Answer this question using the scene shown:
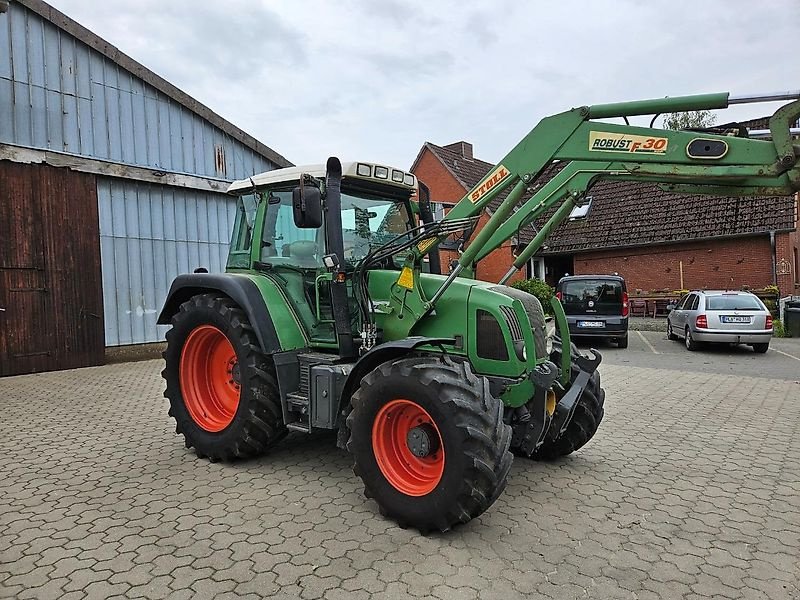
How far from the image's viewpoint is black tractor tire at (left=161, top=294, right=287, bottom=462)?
181 inches

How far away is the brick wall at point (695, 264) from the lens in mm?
19891

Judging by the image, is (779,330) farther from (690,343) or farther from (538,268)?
(538,268)

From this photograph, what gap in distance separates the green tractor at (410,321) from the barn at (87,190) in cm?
540

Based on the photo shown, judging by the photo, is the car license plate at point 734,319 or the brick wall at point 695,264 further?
the brick wall at point 695,264

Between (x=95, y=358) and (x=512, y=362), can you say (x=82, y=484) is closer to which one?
(x=512, y=362)

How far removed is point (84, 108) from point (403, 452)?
9.34m

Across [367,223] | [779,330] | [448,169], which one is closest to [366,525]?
[367,223]

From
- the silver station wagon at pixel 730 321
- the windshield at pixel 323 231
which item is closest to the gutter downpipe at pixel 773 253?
the silver station wagon at pixel 730 321

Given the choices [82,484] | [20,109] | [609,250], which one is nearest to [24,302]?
[20,109]

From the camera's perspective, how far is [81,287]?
10.0 meters

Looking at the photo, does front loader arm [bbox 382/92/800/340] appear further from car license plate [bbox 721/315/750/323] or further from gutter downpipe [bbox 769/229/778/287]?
gutter downpipe [bbox 769/229/778/287]

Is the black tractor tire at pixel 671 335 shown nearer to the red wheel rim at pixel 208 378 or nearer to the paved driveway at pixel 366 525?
the paved driveway at pixel 366 525

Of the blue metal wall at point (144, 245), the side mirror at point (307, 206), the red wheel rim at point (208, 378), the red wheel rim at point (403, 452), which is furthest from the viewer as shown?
the blue metal wall at point (144, 245)

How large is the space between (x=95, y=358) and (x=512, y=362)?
28.8 feet
